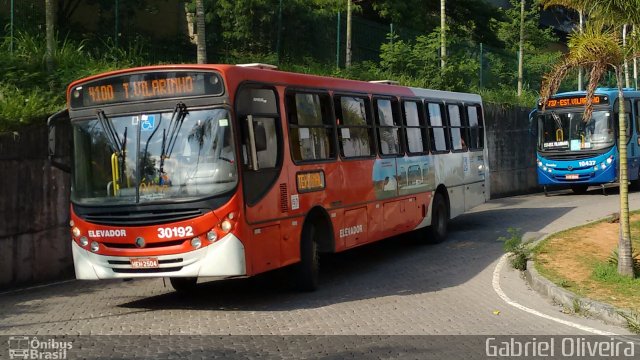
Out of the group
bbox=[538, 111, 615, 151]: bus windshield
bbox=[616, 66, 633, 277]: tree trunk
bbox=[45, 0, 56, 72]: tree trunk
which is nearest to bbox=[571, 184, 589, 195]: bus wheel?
bbox=[538, 111, 615, 151]: bus windshield

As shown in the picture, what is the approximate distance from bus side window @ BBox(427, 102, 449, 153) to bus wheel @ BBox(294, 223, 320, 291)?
562 cm

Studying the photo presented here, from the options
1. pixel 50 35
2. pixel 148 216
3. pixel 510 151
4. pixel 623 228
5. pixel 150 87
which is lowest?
pixel 623 228

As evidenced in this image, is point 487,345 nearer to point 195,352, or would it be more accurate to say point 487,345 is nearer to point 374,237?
point 195,352

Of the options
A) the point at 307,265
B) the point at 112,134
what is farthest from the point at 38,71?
the point at 307,265

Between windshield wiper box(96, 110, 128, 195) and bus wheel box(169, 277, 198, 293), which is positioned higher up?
windshield wiper box(96, 110, 128, 195)

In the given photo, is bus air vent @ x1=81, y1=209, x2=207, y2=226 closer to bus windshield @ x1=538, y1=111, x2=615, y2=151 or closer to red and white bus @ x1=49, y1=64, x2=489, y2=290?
red and white bus @ x1=49, y1=64, x2=489, y2=290

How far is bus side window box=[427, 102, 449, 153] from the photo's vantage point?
15648mm

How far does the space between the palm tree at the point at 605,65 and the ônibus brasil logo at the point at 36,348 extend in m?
7.55

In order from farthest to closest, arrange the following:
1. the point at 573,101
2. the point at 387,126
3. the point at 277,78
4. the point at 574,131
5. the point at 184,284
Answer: the point at 574,131 → the point at 573,101 → the point at 387,126 → the point at 184,284 → the point at 277,78

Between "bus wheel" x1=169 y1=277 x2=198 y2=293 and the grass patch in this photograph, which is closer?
the grass patch

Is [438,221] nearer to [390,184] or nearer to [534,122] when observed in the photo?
[390,184]

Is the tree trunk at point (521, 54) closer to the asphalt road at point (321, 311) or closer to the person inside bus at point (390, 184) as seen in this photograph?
the asphalt road at point (321, 311)

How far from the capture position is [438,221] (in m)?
15.7

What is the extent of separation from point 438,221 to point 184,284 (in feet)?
21.1
